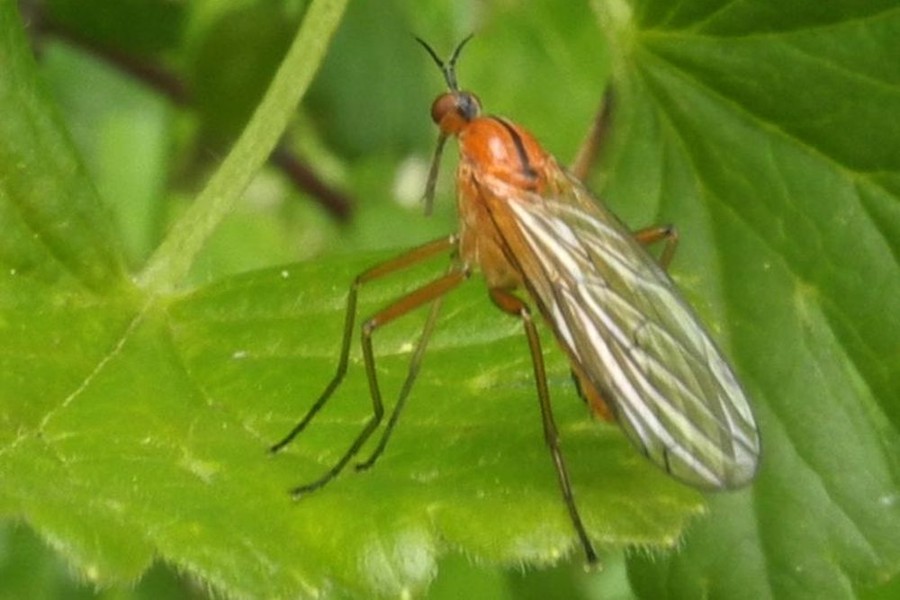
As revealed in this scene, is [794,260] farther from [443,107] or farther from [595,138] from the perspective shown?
[443,107]

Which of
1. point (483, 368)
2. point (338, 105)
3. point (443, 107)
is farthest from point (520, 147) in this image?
point (338, 105)

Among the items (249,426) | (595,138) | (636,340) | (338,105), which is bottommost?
(338,105)

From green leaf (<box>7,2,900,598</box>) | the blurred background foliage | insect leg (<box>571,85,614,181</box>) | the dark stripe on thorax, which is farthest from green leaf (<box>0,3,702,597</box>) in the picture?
the blurred background foliage

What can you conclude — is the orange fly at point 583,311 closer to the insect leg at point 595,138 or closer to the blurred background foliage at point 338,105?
the insect leg at point 595,138

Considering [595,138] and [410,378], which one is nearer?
[410,378]

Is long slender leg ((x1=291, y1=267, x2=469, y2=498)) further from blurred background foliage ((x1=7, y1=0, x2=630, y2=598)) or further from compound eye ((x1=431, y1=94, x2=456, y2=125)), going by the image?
blurred background foliage ((x1=7, y1=0, x2=630, y2=598))

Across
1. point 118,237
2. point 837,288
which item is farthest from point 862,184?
point 118,237
